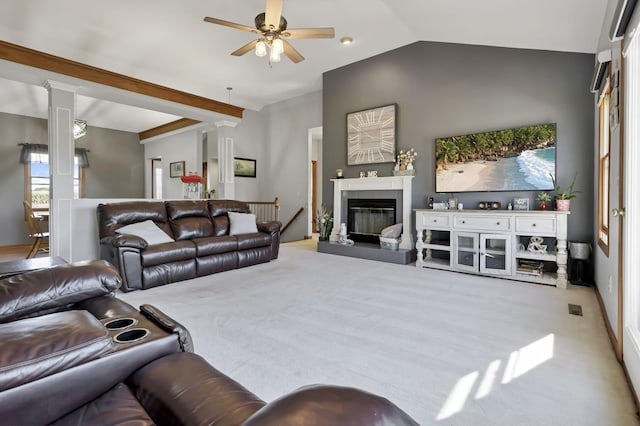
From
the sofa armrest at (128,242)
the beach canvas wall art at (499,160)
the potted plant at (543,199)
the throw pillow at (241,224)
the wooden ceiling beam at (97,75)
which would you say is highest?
the wooden ceiling beam at (97,75)

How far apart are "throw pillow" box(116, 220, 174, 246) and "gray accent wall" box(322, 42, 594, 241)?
338 centimetres

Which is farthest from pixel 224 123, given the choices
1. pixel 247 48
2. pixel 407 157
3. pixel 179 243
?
pixel 407 157

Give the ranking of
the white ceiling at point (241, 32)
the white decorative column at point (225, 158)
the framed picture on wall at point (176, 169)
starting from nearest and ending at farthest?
the white ceiling at point (241, 32), the white decorative column at point (225, 158), the framed picture on wall at point (176, 169)

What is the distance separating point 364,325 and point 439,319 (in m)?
0.64

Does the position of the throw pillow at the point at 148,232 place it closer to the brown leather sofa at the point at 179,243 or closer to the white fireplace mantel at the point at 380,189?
the brown leather sofa at the point at 179,243

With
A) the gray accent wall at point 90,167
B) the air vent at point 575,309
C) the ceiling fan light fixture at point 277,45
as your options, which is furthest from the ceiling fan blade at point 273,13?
the gray accent wall at point 90,167

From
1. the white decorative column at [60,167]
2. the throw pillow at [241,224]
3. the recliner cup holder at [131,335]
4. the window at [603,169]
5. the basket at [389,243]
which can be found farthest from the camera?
the basket at [389,243]

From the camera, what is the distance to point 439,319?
267 cm

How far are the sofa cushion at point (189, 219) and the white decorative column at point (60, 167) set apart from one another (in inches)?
53.4

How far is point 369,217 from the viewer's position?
6.04 meters

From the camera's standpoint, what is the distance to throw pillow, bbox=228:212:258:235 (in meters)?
4.98

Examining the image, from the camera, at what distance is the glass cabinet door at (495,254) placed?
12.9 feet

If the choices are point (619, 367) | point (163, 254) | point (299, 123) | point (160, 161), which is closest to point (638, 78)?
point (619, 367)

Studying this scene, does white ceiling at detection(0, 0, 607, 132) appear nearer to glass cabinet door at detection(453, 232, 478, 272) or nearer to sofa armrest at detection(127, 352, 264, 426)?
glass cabinet door at detection(453, 232, 478, 272)
